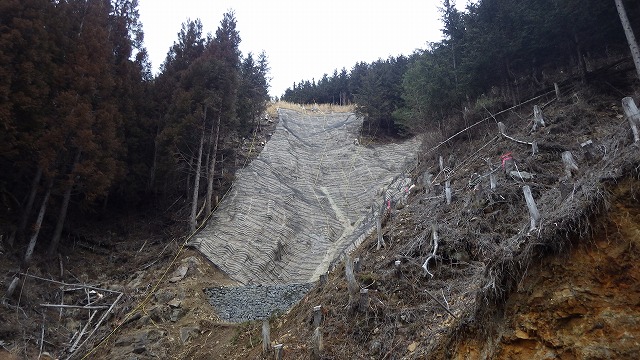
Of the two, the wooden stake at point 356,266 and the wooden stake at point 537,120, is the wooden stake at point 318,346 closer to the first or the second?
the wooden stake at point 356,266

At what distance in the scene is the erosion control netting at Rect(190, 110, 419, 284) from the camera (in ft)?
48.5

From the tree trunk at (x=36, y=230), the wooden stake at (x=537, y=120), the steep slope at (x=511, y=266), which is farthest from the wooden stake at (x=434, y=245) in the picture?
the tree trunk at (x=36, y=230)

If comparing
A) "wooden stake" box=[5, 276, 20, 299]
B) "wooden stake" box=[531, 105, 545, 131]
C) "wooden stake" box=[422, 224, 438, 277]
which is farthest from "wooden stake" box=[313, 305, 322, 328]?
"wooden stake" box=[531, 105, 545, 131]

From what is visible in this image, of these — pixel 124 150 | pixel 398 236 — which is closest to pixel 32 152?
pixel 124 150

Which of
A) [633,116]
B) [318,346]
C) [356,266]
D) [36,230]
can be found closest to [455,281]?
[356,266]

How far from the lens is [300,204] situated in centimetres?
1992

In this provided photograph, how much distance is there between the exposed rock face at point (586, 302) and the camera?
336 centimetres

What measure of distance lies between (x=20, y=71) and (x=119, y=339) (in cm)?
824

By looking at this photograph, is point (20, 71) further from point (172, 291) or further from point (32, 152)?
point (172, 291)

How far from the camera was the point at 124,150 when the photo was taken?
54.2ft

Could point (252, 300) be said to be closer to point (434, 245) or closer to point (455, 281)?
point (434, 245)

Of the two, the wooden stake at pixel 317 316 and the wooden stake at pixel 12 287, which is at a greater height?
the wooden stake at pixel 12 287

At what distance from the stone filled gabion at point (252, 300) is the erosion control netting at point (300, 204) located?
124cm

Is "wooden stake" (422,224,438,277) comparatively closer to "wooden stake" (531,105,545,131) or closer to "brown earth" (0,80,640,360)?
"brown earth" (0,80,640,360)
